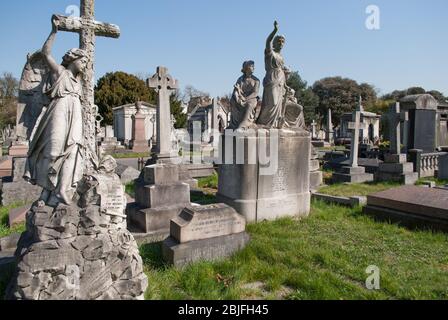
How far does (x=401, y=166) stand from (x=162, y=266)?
32.5ft

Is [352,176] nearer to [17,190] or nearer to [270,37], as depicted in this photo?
[270,37]

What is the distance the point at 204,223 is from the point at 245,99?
300 centimetres

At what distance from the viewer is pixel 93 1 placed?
189 inches

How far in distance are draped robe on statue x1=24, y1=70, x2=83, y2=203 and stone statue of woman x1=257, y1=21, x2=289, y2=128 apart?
3835mm

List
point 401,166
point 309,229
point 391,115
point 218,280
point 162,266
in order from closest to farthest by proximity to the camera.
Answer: point 218,280, point 162,266, point 309,229, point 401,166, point 391,115

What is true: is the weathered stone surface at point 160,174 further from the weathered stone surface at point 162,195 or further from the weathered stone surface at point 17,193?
the weathered stone surface at point 17,193

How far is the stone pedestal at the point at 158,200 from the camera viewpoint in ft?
17.1

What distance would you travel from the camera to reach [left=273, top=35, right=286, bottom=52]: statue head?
20.2 feet

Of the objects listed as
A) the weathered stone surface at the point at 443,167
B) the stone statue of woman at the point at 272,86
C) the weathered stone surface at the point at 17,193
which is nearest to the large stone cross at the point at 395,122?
the weathered stone surface at the point at 443,167

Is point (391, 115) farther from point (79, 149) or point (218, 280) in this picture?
point (79, 149)

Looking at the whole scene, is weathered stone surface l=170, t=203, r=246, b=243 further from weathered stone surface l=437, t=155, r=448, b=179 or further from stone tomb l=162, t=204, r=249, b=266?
weathered stone surface l=437, t=155, r=448, b=179

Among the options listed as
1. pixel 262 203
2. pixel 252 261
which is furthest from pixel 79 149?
pixel 262 203

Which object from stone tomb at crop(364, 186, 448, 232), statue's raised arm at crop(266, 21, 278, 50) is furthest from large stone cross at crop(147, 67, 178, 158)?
stone tomb at crop(364, 186, 448, 232)
